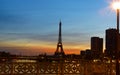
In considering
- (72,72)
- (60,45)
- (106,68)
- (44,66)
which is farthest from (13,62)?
(60,45)

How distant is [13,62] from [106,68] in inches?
192

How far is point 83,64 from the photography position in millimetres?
19266

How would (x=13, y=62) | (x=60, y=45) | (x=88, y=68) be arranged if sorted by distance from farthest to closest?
(x=60, y=45)
(x=88, y=68)
(x=13, y=62)

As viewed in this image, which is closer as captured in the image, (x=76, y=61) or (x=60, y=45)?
(x=76, y=61)

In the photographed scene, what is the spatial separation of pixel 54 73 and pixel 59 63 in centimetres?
55

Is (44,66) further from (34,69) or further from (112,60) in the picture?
(112,60)

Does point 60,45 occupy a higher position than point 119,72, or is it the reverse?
point 60,45

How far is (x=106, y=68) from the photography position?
65.5 feet

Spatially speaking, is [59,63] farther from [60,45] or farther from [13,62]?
[60,45]

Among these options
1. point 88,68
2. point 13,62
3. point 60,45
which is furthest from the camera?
point 60,45

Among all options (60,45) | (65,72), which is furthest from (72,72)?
(60,45)

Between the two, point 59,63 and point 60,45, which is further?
point 60,45

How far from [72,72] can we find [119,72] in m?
2.45

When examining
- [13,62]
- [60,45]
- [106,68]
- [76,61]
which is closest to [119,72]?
[106,68]
